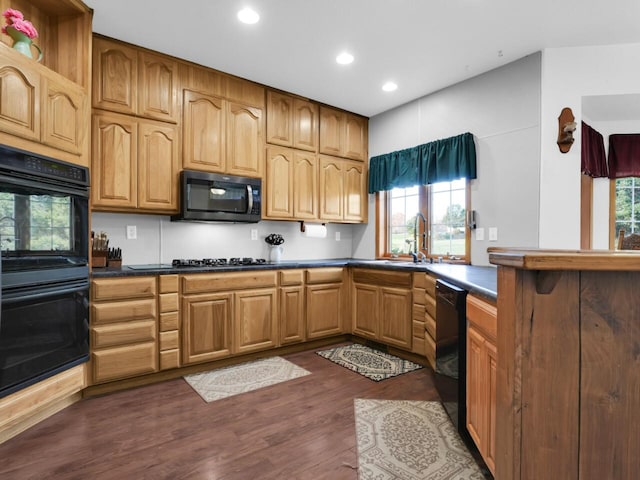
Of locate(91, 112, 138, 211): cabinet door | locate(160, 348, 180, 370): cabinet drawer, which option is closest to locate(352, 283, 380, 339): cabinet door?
locate(160, 348, 180, 370): cabinet drawer

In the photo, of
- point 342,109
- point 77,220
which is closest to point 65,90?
point 77,220

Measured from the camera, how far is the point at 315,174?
13.5 feet

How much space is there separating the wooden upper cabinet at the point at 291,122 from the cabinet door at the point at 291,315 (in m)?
1.56

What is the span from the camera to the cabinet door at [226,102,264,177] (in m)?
3.46

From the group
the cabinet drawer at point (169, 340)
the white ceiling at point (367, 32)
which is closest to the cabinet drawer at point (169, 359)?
the cabinet drawer at point (169, 340)

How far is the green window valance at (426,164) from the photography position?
342 cm

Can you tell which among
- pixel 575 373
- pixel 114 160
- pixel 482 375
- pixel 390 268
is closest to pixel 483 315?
pixel 482 375

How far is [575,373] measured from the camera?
85 centimetres

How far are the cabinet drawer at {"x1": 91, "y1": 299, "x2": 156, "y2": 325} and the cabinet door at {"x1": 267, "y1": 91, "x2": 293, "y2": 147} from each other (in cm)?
198

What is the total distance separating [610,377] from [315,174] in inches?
138

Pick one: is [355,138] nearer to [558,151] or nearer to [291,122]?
[291,122]

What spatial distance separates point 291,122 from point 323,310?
2.02 m

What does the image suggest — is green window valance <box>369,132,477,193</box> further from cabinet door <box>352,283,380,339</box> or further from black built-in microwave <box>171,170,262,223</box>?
black built-in microwave <box>171,170,262,223</box>

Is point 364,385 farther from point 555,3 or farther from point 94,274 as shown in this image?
point 555,3
